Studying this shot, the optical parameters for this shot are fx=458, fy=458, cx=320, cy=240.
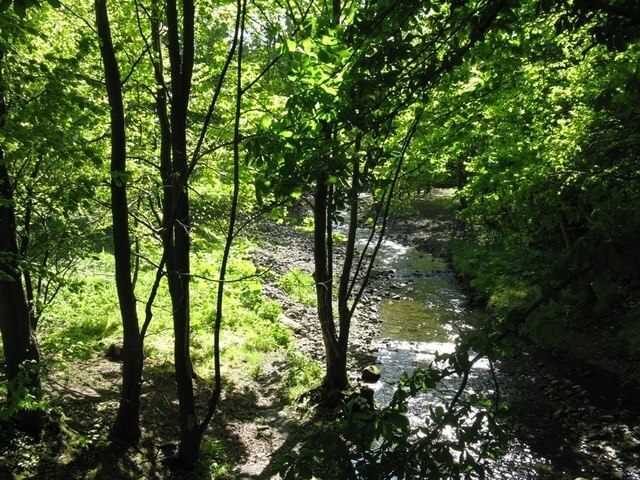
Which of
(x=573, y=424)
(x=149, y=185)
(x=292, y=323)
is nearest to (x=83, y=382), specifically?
(x=149, y=185)

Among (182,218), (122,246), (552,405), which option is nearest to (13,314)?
(122,246)

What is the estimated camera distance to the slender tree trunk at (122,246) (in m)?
4.96

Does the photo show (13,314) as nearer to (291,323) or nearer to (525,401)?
(291,323)

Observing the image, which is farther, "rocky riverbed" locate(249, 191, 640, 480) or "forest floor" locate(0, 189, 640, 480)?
"rocky riverbed" locate(249, 191, 640, 480)

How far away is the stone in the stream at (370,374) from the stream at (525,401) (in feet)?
0.55

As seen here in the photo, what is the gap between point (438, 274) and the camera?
19547mm

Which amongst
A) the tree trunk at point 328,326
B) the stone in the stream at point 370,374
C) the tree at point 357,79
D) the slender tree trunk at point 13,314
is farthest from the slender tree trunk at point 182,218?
the stone in the stream at point 370,374

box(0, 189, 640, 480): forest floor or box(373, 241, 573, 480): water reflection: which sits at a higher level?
box(373, 241, 573, 480): water reflection

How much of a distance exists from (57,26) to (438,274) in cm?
1625

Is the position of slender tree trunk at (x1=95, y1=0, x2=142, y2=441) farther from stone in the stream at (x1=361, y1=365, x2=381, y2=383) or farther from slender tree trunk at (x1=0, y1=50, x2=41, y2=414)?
stone in the stream at (x1=361, y1=365, x2=381, y2=383)

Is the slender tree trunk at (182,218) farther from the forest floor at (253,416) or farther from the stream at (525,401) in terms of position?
the stream at (525,401)

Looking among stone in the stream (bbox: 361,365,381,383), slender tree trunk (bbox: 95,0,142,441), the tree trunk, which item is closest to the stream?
stone in the stream (bbox: 361,365,381,383)

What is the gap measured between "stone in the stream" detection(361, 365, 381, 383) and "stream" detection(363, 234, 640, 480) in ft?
0.55

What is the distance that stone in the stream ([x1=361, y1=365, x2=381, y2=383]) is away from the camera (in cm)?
1020
